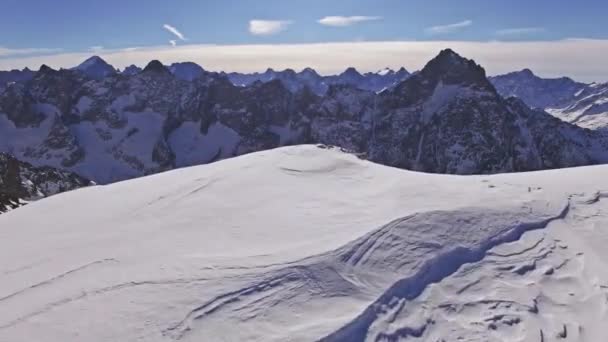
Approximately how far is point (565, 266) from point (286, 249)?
6.11 meters

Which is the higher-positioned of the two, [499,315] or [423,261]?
[423,261]

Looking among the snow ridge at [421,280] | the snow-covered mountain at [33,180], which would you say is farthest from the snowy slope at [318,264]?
the snow-covered mountain at [33,180]

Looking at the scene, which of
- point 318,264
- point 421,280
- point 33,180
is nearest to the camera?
point 421,280

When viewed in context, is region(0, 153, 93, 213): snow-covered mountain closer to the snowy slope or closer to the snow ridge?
the snowy slope

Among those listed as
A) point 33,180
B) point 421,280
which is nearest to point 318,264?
point 421,280

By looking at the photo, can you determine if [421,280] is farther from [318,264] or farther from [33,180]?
[33,180]

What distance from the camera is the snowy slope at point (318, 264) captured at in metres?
8.90

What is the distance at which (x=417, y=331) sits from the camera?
8.82 metres

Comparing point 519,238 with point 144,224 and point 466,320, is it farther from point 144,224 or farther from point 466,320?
point 144,224

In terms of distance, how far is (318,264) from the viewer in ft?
34.3

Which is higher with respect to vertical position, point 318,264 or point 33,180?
point 318,264

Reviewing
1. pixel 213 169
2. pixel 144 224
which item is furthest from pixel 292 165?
pixel 144 224

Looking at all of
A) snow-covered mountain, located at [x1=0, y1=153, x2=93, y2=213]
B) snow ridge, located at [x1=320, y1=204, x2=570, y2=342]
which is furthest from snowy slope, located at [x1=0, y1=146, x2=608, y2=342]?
snow-covered mountain, located at [x1=0, y1=153, x2=93, y2=213]

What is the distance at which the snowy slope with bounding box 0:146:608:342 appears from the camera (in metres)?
8.90
